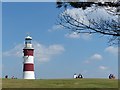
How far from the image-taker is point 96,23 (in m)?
12.8

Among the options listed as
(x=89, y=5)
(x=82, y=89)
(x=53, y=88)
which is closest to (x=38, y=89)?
(x=53, y=88)

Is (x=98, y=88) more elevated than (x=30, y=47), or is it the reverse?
(x=30, y=47)

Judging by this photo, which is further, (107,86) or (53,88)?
(107,86)

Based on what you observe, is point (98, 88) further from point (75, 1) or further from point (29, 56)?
point (29, 56)

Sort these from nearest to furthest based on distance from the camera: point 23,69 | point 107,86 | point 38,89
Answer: point 38,89
point 107,86
point 23,69

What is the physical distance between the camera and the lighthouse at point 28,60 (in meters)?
30.1

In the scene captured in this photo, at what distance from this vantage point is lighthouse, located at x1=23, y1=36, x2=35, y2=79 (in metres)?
30.1

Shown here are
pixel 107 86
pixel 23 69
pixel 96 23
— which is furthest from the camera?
pixel 23 69

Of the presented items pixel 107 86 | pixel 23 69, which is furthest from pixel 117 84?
pixel 23 69

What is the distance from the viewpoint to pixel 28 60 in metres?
30.7

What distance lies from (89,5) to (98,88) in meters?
5.60

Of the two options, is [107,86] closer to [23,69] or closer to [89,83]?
[89,83]

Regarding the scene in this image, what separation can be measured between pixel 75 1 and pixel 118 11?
1309mm

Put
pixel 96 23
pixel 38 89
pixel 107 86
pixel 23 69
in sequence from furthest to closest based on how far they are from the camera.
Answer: pixel 23 69 < pixel 107 86 < pixel 38 89 < pixel 96 23
